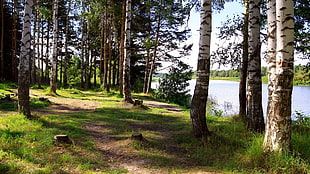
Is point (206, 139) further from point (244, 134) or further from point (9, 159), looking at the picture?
point (9, 159)

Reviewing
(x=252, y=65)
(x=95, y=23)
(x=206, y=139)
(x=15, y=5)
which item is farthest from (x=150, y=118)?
(x=15, y=5)

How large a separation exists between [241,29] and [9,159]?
7.88m

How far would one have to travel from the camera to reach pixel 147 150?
4.73 m

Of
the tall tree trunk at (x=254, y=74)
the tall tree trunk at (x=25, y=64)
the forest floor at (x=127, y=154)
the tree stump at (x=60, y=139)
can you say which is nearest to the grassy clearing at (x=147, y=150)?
the forest floor at (x=127, y=154)

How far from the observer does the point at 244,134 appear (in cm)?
533

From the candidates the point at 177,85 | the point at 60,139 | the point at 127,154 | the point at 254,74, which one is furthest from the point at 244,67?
the point at 177,85

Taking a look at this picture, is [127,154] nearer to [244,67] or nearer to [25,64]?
[25,64]

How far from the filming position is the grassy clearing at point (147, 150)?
3.54m

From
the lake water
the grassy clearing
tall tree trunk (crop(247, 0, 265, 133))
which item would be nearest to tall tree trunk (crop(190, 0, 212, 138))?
the grassy clearing

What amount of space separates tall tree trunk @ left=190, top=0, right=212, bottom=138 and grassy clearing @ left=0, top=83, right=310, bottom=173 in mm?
389

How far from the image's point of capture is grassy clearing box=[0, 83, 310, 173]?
3543mm

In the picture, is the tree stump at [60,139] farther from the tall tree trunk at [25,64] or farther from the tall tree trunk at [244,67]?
the tall tree trunk at [244,67]

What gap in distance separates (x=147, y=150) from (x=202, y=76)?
2.36m

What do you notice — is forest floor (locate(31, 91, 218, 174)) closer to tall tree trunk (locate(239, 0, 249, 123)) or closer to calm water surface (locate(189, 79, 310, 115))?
tall tree trunk (locate(239, 0, 249, 123))
